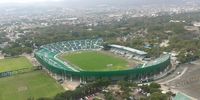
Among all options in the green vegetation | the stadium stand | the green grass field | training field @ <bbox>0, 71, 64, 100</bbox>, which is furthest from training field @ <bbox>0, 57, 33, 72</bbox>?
the green vegetation

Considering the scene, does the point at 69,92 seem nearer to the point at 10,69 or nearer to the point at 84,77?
the point at 84,77

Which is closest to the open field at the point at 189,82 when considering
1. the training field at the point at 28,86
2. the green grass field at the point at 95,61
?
A: the green grass field at the point at 95,61

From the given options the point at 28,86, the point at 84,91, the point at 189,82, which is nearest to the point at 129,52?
the point at 189,82

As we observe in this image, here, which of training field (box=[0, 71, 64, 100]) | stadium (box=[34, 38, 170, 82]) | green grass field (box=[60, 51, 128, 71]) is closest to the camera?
training field (box=[0, 71, 64, 100])

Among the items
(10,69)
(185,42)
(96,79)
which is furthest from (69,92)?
(185,42)

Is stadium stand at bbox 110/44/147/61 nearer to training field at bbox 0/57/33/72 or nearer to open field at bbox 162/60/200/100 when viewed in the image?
open field at bbox 162/60/200/100

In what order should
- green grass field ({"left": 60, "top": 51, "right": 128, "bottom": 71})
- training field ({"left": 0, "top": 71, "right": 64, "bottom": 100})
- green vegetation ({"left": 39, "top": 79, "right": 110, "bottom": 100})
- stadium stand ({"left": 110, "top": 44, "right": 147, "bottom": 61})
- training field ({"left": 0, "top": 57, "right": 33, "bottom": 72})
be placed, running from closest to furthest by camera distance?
1. green vegetation ({"left": 39, "top": 79, "right": 110, "bottom": 100})
2. training field ({"left": 0, "top": 71, "right": 64, "bottom": 100})
3. green grass field ({"left": 60, "top": 51, "right": 128, "bottom": 71})
4. stadium stand ({"left": 110, "top": 44, "right": 147, "bottom": 61})
5. training field ({"left": 0, "top": 57, "right": 33, "bottom": 72})

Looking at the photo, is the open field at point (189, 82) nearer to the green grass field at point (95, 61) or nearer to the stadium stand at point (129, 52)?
the stadium stand at point (129, 52)
